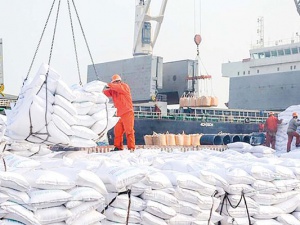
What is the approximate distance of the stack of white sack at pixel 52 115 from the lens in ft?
20.6

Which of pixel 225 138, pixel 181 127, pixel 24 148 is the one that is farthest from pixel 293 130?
pixel 181 127

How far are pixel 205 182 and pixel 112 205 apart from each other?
104 cm

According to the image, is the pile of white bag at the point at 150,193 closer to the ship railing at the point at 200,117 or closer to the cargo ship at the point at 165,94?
the cargo ship at the point at 165,94

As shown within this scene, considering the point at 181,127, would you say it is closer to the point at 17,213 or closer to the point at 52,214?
the point at 52,214

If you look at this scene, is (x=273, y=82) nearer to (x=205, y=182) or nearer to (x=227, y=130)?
(x=227, y=130)

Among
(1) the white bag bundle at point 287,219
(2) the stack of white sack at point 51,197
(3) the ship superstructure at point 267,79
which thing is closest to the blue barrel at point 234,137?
(3) the ship superstructure at point 267,79

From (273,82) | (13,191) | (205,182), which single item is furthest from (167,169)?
(273,82)

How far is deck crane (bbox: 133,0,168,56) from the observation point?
3198cm

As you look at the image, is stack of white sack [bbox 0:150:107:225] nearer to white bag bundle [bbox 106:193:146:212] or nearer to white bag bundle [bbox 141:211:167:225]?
white bag bundle [bbox 106:193:146:212]

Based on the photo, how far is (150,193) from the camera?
4.30 meters

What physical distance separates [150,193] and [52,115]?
2.54m

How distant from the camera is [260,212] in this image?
497 cm

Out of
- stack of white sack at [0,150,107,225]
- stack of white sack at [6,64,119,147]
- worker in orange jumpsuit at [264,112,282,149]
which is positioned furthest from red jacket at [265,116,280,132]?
stack of white sack at [0,150,107,225]

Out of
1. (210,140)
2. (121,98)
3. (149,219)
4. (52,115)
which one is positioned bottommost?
(210,140)
